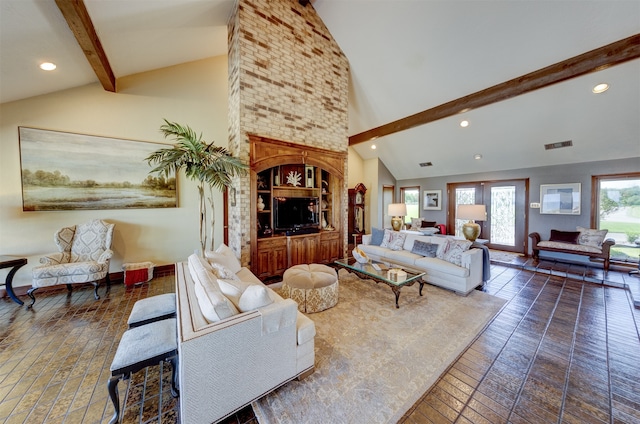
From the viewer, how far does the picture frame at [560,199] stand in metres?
5.65

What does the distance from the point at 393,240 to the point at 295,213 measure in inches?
86.8

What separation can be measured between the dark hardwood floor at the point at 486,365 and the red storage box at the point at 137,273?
1.70 ft

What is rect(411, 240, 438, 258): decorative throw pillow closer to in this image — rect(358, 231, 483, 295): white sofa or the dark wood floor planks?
rect(358, 231, 483, 295): white sofa

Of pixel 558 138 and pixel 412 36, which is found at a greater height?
pixel 412 36

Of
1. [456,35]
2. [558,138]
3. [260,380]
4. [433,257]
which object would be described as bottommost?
[260,380]

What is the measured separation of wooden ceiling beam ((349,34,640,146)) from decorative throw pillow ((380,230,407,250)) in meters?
2.92

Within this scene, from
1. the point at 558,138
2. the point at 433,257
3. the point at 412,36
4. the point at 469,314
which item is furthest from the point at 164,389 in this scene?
the point at 558,138

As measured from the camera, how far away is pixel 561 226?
585cm

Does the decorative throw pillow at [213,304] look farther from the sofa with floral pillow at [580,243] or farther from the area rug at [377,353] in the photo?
the sofa with floral pillow at [580,243]

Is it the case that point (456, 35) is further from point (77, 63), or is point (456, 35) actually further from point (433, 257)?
point (77, 63)

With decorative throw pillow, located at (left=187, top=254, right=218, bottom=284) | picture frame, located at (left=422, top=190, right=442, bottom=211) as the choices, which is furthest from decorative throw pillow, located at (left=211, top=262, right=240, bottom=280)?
picture frame, located at (left=422, top=190, right=442, bottom=211)

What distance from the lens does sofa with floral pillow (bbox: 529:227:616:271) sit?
4.82m

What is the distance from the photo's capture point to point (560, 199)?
586 cm

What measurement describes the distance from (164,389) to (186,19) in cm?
492
